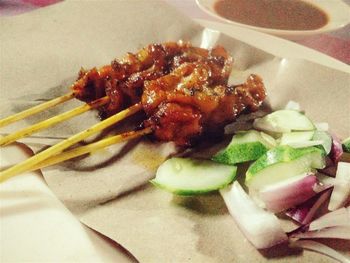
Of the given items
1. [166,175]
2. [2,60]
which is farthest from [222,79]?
[2,60]

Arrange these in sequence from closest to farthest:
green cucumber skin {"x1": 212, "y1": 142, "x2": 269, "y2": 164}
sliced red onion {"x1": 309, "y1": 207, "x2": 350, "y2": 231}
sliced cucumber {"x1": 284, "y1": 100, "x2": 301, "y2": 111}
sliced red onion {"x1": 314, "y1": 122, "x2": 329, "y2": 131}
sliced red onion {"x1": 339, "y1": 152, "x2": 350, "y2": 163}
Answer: sliced red onion {"x1": 309, "y1": 207, "x2": 350, "y2": 231}
green cucumber skin {"x1": 212, "y1": 142, "x2": 269, "y2": 164}
sliced red onion {"x1": 339, "y1": 152, "x2": 350, "y2": 163}
sliced red onion {"x1": 314, "y1": 122, "x2": 329, "y2": 131}
sliced cucumber {"x1": 284, "y1": 100, "x2": 301, "y2": 111}

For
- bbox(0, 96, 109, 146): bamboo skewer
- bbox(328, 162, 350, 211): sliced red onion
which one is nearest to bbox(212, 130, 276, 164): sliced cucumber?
bbox(328, 162, 350, 211): sliced red onion

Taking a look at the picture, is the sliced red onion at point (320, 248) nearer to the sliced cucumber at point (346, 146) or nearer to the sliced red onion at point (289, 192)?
the sliced red onion at point (289, 192)

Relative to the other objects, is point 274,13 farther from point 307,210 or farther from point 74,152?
point 74,152

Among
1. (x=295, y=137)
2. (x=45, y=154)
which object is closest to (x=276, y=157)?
(x=295, y=137)

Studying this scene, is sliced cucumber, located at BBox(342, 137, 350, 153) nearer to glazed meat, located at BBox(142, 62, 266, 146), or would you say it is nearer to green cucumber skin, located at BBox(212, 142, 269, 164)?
green cucumber skin, located at BBox(212, 142, 269, 164)

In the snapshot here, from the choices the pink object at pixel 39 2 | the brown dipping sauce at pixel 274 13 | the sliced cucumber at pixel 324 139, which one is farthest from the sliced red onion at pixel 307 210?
the pink object at pixel 39 2
